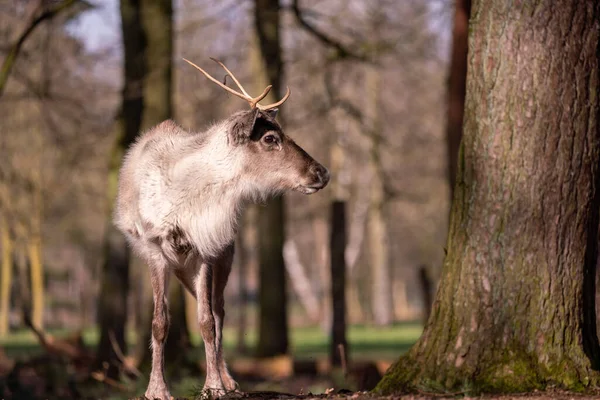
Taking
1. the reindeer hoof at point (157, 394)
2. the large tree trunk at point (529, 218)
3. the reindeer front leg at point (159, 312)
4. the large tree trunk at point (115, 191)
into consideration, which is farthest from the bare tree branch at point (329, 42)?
the reindeer hoof at point (157, 394)

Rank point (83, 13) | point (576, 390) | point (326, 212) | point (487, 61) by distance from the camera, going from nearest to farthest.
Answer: point (576, 390) < point (487, 61) < point (83, 13) < point (326, 212)

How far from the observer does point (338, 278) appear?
44.0ft

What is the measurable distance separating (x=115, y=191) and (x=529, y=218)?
9270mm

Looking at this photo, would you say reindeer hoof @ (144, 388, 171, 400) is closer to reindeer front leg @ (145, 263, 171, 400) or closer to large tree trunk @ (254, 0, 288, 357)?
reindeer front leg @ (145, 263, 171, 400)

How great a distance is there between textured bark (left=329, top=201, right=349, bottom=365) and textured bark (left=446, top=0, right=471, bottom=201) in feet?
5.62

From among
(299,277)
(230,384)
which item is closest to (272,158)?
(230,384)

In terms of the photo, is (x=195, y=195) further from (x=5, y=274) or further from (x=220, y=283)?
(x=5, y=274)

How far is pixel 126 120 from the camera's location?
14.4 m

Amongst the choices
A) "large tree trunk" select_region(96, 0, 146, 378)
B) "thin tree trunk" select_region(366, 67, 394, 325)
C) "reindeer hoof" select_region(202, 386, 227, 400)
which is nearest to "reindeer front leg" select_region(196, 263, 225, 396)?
"reindeer hoof" select_region(202, 386, 227, 400)

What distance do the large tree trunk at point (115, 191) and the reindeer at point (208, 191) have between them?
6116 millimetres

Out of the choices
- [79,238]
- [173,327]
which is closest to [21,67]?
[173,327]

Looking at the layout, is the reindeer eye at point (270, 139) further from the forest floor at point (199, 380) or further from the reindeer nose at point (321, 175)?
the forest floor at point (199, 380)

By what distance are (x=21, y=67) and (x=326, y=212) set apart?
54.2ft

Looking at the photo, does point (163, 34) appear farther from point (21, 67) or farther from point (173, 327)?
point (21, 67)
